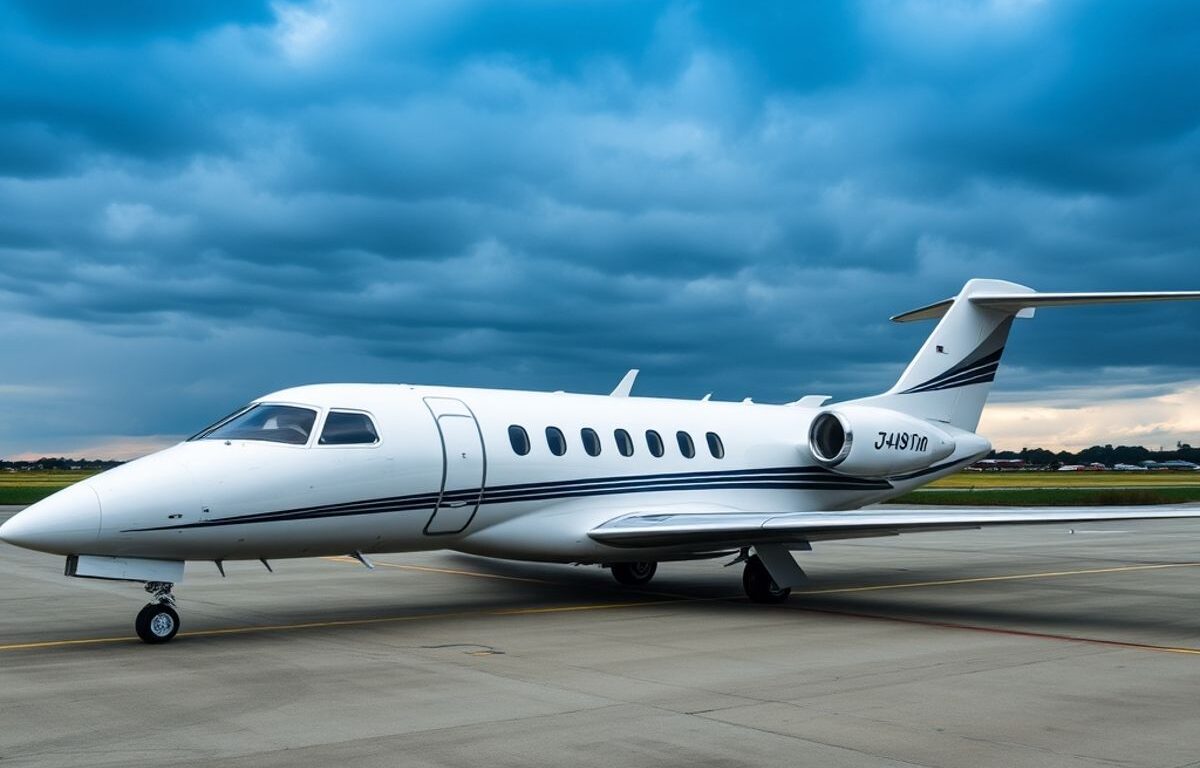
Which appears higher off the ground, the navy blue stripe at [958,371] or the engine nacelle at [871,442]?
the navy blue stripe at [958,371]

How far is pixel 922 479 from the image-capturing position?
18.6 meters

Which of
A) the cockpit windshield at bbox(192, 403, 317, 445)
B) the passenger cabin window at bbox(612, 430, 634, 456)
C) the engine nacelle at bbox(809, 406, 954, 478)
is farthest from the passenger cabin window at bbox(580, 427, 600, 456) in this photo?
the engine nacelle at bbox(809, 406, 954, 478)

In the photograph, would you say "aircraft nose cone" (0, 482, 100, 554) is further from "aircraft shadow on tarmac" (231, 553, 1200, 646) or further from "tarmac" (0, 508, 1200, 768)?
"aircraft shadow on tarmac" (231, 553, 1200, 646)

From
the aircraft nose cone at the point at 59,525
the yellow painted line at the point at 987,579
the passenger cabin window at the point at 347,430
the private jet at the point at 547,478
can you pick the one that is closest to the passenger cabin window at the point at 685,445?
the private jet at the point at 547,478

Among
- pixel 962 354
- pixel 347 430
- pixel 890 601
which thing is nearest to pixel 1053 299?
pixel 962 354

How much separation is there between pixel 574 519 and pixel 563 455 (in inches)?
33.0

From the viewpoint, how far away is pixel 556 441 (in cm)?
1429

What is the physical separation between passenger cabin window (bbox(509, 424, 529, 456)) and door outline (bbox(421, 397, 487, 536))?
0.49m

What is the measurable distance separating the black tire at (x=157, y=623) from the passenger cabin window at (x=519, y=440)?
14.6 feet

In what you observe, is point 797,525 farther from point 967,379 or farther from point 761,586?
point 967,379

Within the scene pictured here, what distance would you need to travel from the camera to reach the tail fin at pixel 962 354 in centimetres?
1895

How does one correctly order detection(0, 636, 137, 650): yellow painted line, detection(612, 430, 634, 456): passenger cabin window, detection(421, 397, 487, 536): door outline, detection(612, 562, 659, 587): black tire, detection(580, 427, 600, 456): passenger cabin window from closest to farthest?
detection(0, 636, 137, 650): yellow painted line
detection(421, 397, 487, 536): door outline
detection(580, 427, 600, 456): passenger cabin window
detection(612, 430, 634, 456): passenger cabin window
detection(612, 562, 659, 587): black tire

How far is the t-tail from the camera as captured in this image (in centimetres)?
1752

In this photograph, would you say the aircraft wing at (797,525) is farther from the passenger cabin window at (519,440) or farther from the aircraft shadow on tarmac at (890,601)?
the passenger cabin window at (519,440)
